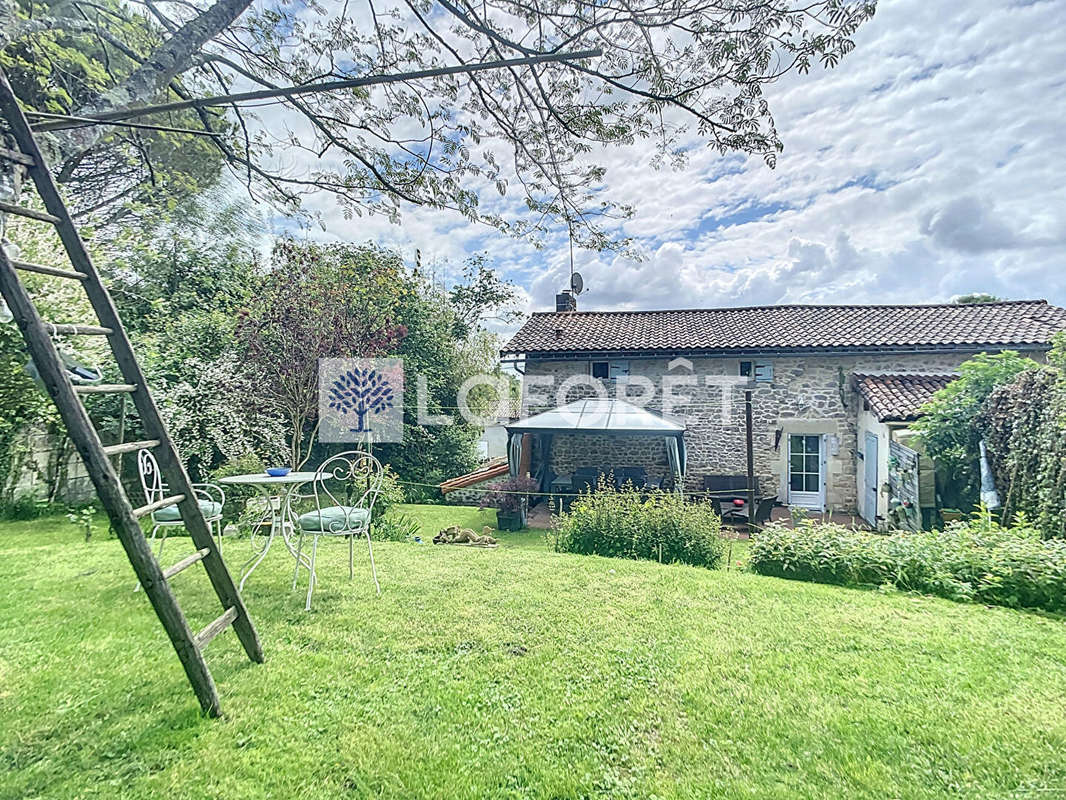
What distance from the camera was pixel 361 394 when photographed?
10930mm

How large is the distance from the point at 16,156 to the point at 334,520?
292 cm

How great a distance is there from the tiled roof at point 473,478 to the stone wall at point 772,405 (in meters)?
3.09

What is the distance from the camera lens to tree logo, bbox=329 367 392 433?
1045cm

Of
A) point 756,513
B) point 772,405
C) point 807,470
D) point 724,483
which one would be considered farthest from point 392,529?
point 807,470

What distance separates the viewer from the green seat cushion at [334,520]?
401 cm

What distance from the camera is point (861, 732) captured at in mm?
2291

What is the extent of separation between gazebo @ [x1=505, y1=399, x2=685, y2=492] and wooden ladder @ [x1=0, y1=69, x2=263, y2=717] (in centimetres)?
769

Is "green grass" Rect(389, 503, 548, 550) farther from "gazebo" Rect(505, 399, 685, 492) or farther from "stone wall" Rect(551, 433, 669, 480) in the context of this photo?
"stone wall" Rect(551, 433, 669, 480)

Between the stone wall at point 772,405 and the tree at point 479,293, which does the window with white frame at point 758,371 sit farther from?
the tree at point 479,293

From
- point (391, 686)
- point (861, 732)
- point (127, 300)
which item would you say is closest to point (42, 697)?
point (391, 686)

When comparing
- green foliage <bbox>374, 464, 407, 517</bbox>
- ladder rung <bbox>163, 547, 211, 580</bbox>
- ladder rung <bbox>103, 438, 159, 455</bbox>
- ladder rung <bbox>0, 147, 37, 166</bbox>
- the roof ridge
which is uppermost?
the roof ridge

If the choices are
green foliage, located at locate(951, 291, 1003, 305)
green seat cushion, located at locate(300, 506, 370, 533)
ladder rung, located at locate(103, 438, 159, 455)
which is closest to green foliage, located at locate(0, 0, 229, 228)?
ladder rung, located at locate(103, 438, 159, 455)

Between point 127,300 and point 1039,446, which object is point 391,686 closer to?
point 1039,446

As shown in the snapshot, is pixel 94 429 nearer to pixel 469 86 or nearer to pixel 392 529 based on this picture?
pixel 469 86
